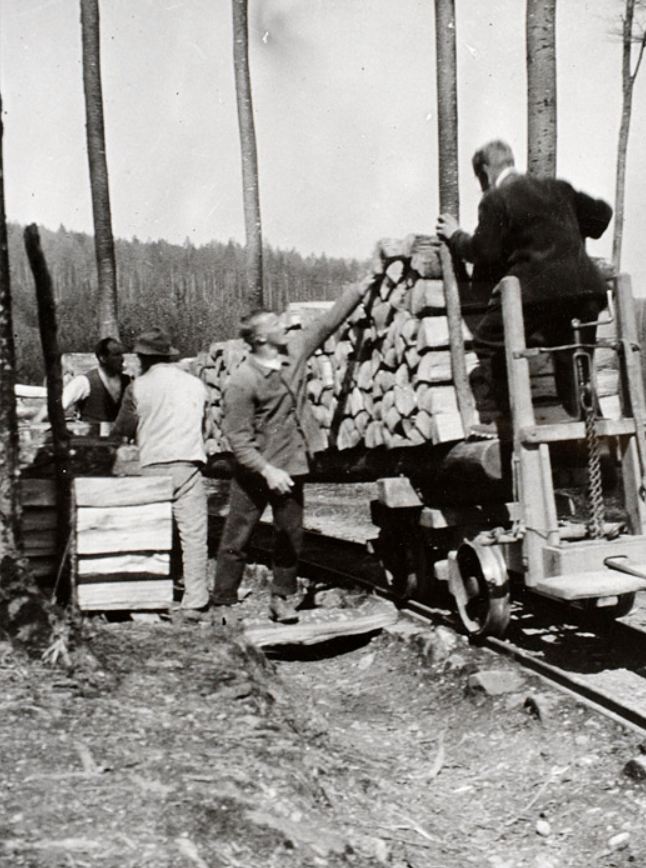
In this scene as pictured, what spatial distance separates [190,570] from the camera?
289 inches

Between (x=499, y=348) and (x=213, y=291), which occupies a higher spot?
(x=213, y=291)

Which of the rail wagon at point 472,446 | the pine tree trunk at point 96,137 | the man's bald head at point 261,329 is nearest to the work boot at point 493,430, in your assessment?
the rail wagon at point 472,446

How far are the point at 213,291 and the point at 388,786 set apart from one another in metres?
35.8

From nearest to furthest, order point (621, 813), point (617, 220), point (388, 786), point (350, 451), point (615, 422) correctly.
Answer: point (621, 813)
point (388, 786)
point (615, 422)
point (350, 451)
point (617, 220)

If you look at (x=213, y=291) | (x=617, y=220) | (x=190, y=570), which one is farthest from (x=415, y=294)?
(x=213, y=291)

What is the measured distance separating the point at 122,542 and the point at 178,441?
2.77 ft

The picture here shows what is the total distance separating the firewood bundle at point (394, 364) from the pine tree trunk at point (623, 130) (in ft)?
47.0

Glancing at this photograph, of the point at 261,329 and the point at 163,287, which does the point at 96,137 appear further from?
the point at 163,287

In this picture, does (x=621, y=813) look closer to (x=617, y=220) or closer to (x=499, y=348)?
(x=499, y=348)

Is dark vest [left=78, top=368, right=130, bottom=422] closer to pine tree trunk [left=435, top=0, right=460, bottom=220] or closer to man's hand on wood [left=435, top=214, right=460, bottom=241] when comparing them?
man's hand on wood [left=435, top=214, right=460, bottom=241]

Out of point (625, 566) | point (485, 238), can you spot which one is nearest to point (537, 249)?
point (485, 238)

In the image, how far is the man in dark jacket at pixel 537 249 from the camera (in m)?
6.34

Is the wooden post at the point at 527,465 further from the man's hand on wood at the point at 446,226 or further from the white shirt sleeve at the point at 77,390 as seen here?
the white shirt sleeve at the point at 77,390

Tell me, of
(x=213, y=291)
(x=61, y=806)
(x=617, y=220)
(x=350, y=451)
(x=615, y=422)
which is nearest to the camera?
(x=61, y=806)
